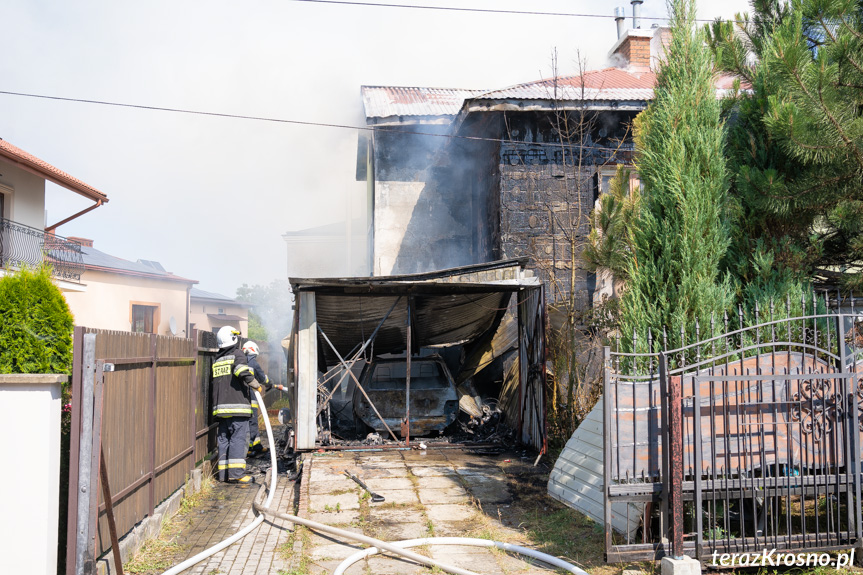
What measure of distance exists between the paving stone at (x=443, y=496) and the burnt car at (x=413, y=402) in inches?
135

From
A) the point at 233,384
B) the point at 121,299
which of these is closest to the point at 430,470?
the point at 233,384

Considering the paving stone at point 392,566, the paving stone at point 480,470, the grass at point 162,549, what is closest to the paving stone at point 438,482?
the paving stone at point 480,470

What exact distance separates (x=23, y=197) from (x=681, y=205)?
20517 millimetres

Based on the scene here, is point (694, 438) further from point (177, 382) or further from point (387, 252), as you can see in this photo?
point (387, 252)

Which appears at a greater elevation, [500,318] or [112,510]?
[500,318]

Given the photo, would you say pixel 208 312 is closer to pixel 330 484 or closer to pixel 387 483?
pixel 330 484

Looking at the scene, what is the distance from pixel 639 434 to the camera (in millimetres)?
4809

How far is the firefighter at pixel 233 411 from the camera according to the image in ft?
27.9

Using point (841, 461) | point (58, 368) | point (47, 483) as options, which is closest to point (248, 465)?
point (58, 368)

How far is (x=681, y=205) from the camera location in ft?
19.1

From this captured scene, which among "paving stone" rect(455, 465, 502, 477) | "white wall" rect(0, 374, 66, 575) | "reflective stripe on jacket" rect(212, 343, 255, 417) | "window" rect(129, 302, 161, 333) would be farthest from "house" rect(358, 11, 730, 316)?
"window" rect(129, 302, 161, 333)

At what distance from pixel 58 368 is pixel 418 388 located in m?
6.74

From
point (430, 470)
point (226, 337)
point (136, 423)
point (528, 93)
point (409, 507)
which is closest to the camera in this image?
point (136, 423)

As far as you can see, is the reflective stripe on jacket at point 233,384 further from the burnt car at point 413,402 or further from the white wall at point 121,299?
the white wall at point 121,299
